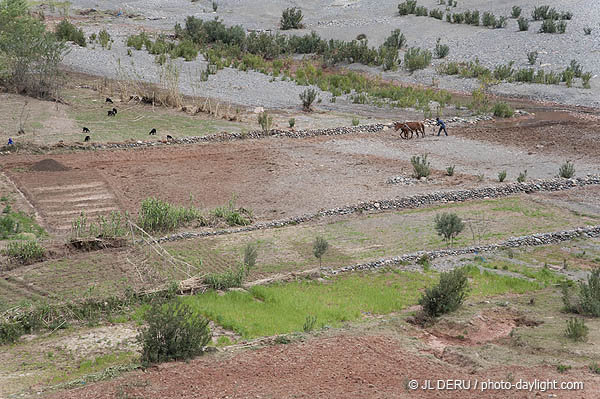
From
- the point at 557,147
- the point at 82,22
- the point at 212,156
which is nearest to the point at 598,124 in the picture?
the point at 557,147

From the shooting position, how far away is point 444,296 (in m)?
13.6

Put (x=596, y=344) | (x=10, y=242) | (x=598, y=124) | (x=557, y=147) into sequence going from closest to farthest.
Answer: (x=596, y=344) < (x=10, y=242) < (x=557, y=147) < (x=598, y=124)

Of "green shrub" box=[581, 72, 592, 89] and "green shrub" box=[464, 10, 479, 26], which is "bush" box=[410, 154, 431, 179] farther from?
"green shrub" box=[464, 10, 479, 26]

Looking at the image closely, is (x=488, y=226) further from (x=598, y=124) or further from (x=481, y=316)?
(x=598, y=124)

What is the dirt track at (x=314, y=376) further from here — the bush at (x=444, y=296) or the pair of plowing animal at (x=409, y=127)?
the pair of plowing animal at (x=409, y=127)

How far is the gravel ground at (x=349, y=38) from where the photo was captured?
1399 inches

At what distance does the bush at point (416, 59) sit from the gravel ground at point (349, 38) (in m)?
0.45

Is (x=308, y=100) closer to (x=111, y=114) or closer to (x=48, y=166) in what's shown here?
(x=111, y=114)

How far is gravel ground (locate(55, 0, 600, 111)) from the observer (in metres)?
35.5

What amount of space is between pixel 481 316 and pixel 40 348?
7482mm

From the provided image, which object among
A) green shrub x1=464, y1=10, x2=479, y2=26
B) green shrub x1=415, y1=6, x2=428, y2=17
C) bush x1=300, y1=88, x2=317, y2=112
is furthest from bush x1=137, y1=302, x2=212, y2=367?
green shrub x1=415, y1=6, x2=428, y2=17

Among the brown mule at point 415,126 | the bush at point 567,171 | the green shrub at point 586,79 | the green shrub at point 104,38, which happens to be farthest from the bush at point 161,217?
the green shrub at point 586,79

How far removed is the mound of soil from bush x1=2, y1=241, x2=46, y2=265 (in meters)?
7.02

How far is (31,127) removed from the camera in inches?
1057
